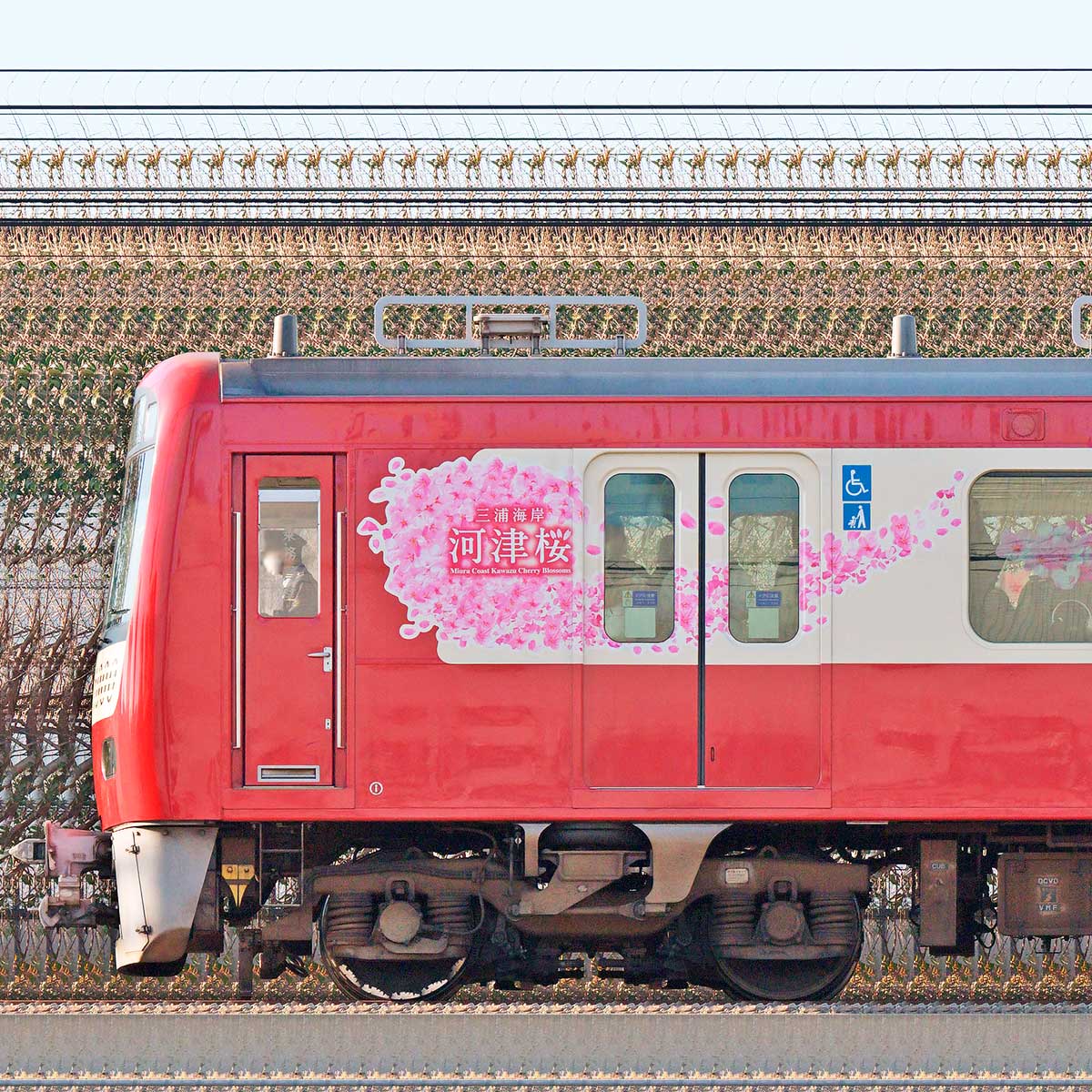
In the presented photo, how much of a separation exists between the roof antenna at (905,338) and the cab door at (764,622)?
1042mm

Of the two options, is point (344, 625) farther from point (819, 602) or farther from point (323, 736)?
point (819, 602)

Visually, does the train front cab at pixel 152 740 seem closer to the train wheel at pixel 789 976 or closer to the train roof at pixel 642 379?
the train roof at pixel 642 379

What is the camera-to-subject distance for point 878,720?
26.9 ft

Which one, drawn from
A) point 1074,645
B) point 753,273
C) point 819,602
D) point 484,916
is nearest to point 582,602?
point 819,602

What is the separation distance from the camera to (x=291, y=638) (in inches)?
325

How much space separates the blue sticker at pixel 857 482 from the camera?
8.29m

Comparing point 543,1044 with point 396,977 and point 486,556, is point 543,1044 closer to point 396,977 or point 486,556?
point 396,977

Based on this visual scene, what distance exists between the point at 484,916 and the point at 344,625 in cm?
179

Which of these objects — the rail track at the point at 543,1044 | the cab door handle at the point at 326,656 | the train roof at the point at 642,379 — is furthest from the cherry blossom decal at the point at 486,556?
the rail track at the point at 543,1044

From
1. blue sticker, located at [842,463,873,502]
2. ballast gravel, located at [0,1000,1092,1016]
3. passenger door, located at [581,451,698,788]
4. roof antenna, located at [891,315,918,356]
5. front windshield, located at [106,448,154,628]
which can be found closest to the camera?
ballast gravel, located at [0,1000,1092,1016]

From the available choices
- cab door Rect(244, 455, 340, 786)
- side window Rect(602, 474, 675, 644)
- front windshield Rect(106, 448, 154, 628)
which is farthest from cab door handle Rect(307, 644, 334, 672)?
side window Rect(602, 474, 675, 644)

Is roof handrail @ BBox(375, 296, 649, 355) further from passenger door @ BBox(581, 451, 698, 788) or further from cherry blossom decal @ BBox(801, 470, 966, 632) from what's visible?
cherry blossom decal @ BBox(801, 470, 966, 632)

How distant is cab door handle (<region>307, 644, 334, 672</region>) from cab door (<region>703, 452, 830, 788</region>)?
1.90m

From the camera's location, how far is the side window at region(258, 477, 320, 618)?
8.27 metres
